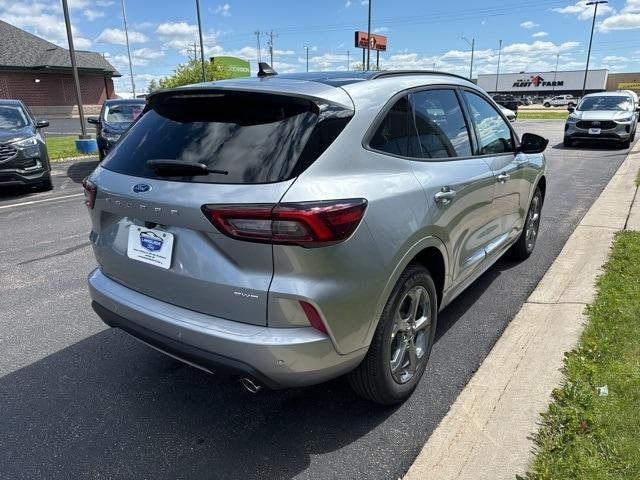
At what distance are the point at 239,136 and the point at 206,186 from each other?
30 cm

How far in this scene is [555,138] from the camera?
63.8ft

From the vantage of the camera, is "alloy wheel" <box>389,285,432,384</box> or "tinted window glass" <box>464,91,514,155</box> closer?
"alloy wheel" <box>389,285,432,384</box>

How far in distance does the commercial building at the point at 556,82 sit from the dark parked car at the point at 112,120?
281 feet

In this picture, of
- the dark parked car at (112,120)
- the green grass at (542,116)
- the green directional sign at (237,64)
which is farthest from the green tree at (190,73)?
the dark parked car at (112,120)

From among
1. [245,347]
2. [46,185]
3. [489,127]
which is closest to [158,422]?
[245,347]

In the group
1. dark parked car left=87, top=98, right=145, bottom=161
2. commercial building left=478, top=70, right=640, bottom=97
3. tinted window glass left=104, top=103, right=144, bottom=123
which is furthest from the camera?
commercial building left=478, top=70, right=640, bottom=97

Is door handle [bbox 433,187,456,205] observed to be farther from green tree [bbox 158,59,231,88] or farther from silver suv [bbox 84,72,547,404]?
green tree [bbox 158,59,231,88]

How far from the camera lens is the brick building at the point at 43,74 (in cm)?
4150

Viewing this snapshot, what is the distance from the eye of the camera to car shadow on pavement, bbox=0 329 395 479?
2391 mm

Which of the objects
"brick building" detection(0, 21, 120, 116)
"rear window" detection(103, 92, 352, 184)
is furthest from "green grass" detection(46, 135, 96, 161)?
"brick building" detection(0, 21, 120, 116)

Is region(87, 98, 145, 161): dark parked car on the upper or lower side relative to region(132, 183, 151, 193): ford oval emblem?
lower

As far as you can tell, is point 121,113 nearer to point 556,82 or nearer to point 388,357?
point 388,357

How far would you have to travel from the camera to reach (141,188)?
2.40 m

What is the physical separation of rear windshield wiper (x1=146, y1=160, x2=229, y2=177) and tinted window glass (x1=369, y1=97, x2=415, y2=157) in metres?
0.80
